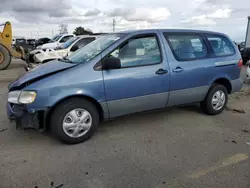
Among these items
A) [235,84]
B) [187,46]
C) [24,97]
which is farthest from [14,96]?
[235,84]

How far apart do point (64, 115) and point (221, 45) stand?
3453mm

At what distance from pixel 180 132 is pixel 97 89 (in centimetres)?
165

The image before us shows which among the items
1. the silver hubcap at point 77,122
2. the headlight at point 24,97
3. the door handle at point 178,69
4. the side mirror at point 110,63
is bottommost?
the silver hubcap at point 77,122

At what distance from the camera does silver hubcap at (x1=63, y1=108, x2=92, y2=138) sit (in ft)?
11.4

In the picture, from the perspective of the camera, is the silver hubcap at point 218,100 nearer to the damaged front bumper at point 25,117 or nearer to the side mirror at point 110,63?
the side mirror at point 110,63

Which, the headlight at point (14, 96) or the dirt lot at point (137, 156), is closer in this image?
the dirt lot at point (137, 156)

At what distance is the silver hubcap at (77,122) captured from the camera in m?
3.48

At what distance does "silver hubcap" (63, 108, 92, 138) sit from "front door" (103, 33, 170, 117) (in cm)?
41

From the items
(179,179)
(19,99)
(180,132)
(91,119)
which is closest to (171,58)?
(180,132)

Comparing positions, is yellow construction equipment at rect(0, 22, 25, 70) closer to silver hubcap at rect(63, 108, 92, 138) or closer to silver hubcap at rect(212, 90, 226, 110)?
silver hubcap at rect(63, 108, 92, 138)

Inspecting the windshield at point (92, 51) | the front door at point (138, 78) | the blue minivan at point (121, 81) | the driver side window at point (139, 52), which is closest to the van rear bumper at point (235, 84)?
the blue minivan at point (121, 81)

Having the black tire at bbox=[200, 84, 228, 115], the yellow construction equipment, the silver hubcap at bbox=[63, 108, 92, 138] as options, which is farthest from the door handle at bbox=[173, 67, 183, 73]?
the yellow construction equipment

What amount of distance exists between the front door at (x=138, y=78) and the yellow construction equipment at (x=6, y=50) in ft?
31.6

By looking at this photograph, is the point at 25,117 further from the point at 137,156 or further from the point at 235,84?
the point at 235,84
